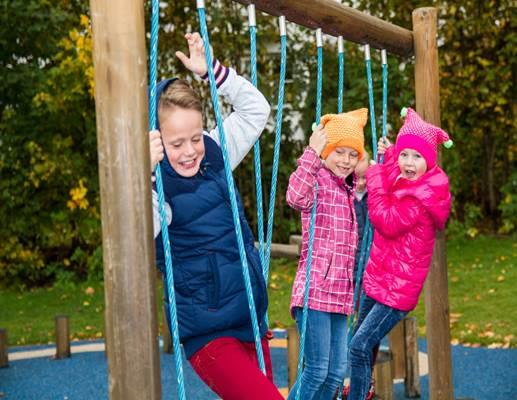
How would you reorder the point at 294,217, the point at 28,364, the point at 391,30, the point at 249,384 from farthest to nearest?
1. the point at 294,217
2. the point at 28,364
3. the point at 391,30
4. the point at 249,384

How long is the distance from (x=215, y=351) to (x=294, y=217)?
8457 mm

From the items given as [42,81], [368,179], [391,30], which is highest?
[42,81]

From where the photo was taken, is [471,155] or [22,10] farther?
[471,155]

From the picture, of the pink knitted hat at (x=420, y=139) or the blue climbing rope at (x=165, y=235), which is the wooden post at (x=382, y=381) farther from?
the blue climbing rope at (x=165, y=235)

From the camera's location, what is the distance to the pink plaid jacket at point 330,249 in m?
3.57

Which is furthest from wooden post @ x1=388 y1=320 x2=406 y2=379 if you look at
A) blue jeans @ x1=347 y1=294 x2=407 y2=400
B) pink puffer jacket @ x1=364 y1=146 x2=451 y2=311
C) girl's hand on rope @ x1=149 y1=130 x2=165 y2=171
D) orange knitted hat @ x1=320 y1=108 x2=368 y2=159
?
girl's hand on rope @ x1=149 y1=130 x2=165 y2=171

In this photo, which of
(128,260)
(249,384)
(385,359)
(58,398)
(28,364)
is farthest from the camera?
(28,364)

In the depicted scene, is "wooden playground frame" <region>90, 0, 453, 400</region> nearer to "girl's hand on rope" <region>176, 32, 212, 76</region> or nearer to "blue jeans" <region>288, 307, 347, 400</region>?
"girl's hand on rope" <region>176, 32, 212, 76</region>

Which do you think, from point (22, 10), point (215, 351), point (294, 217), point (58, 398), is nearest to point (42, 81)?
point (22, 10)

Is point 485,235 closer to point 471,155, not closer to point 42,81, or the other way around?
point 471,155

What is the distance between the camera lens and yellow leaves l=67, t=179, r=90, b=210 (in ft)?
32.8

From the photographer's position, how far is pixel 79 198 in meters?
10.0

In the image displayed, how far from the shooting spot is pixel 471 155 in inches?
456

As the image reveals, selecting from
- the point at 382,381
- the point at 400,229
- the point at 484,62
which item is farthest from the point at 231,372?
the point at 484,62
